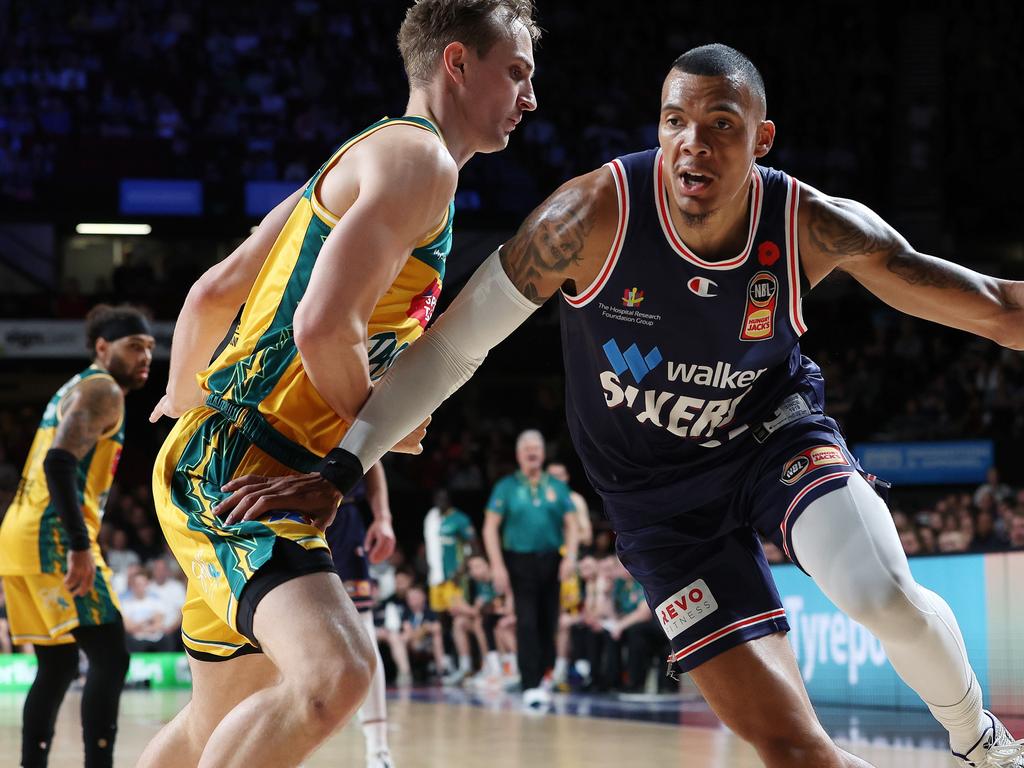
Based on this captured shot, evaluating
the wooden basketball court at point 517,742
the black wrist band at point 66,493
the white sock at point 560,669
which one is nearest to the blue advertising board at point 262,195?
the white sock at point 560,669

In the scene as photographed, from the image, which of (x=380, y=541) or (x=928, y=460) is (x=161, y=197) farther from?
(x=380, y=541)

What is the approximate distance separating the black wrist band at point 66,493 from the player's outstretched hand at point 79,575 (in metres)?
0.03

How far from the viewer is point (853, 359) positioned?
16.8 metres

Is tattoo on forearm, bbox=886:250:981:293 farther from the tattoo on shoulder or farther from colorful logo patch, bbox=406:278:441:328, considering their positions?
colorful logo patch, bbox=406:278:441:328

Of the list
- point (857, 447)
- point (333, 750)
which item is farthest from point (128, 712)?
point (857, 447)

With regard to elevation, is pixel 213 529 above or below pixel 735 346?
below

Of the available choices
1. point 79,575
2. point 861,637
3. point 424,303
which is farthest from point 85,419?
point 861,637

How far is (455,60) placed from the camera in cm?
313

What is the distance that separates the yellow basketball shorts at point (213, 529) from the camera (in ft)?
8.84

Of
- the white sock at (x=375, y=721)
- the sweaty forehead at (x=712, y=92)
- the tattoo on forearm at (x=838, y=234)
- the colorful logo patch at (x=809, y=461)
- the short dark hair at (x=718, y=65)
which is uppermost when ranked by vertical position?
the short dark hair at (x=718, y=65)

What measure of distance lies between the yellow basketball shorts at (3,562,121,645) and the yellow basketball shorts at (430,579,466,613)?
6827 mm

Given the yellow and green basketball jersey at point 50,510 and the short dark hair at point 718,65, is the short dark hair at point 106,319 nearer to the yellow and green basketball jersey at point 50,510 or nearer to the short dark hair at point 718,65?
the yellow and green basketball jersey at point 50,510

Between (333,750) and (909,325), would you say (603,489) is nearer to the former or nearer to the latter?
Answer: (333,750)

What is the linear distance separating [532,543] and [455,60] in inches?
276
